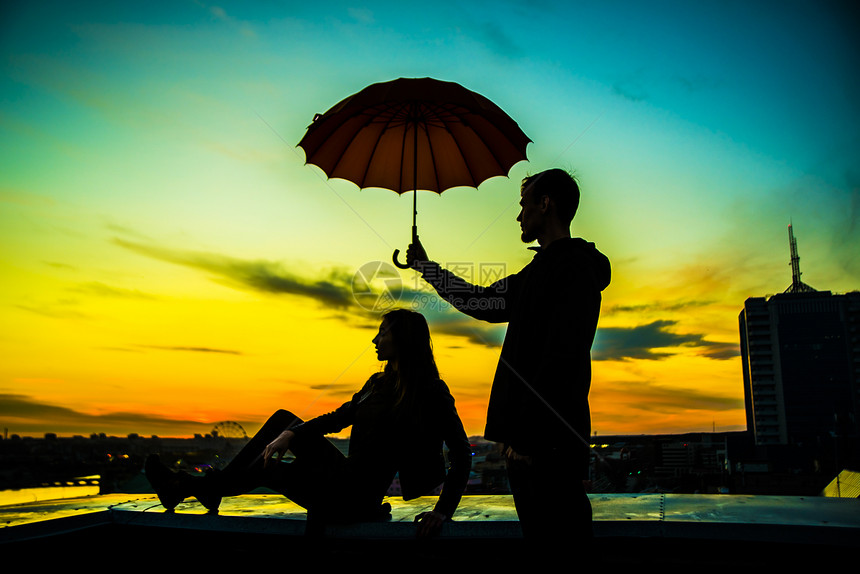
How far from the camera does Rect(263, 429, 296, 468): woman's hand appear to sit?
3062 mm

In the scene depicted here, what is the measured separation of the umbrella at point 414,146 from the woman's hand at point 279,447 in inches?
72.8

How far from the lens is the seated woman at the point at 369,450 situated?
9.93 feet

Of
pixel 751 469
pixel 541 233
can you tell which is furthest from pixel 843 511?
pixel 751 469

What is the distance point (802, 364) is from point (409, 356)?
198 metres

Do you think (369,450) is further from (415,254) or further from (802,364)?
(802,364)

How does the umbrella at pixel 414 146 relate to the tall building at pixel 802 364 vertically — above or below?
below

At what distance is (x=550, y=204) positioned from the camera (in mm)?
2166

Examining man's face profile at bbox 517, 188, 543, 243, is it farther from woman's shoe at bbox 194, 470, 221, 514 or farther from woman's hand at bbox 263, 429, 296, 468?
woman's shoe at bbox 194, 470, 221, 514

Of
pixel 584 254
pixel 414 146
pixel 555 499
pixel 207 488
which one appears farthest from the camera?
pixel 414 146

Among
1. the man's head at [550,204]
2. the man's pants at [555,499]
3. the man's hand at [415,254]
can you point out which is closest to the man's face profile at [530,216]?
the man's head at [550,204]

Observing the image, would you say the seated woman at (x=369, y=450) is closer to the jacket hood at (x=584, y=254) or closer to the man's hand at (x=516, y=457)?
the man's hand at (x=516, y=457)

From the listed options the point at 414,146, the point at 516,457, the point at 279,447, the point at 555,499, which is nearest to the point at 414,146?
the point at 414,146

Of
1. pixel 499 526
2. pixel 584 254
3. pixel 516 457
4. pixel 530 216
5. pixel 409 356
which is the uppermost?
pixel 530 216

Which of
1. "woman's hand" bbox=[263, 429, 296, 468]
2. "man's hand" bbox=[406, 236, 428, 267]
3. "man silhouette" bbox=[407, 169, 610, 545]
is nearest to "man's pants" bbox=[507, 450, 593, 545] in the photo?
"man silhouette" bbox=[407, 169, 610, 545]
